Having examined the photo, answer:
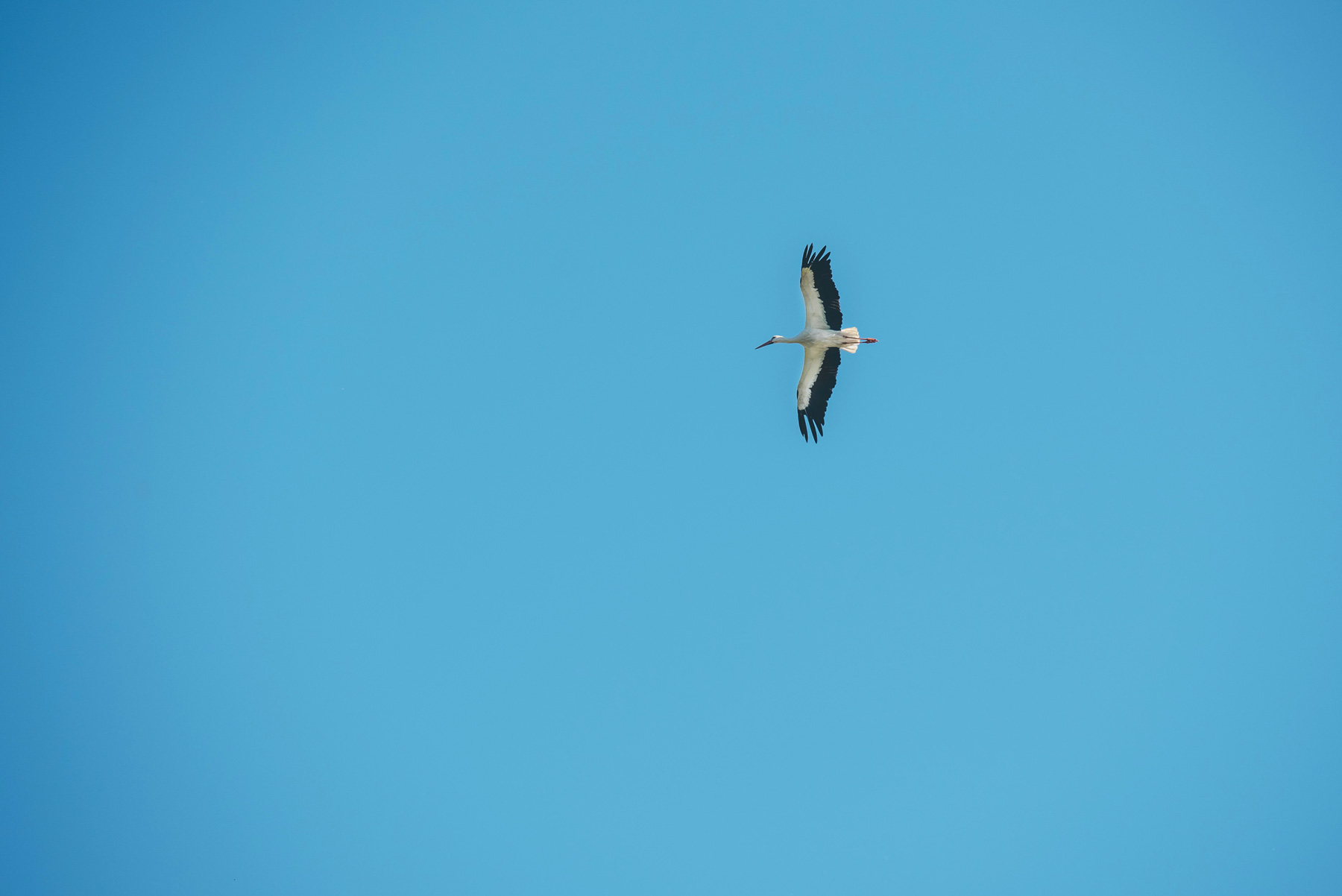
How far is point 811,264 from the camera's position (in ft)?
60.8

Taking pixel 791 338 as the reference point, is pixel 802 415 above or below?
below

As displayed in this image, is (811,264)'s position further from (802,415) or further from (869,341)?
(802,415)

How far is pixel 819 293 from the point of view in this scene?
61.4 ft

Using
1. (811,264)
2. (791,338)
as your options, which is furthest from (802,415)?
(811,264)

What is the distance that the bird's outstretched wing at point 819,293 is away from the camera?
18453 millimetres

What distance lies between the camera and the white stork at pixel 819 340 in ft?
60.9

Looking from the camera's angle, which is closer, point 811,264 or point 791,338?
point 811,264

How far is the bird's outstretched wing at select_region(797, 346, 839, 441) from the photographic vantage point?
19.9 metres

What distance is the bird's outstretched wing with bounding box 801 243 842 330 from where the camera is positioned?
18453 mm

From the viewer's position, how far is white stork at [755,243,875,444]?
18.6 metres

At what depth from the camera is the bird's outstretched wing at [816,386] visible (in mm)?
19875

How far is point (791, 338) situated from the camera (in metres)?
19.8

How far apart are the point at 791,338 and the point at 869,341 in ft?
5.79

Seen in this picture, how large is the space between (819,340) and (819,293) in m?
1.17
